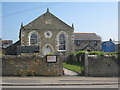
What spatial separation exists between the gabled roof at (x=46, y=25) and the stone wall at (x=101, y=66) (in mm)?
23639

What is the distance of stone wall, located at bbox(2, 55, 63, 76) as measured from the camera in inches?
711

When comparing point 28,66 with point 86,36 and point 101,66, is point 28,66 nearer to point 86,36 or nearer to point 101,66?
point 101,66

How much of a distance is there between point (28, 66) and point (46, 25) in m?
23.7

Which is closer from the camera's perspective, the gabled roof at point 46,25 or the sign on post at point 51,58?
the sign on post at point 51,58

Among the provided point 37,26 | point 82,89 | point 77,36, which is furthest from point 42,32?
point 82,89

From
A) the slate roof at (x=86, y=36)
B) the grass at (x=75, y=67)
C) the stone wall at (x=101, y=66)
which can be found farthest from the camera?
the slate roof at (x=86, y=36)

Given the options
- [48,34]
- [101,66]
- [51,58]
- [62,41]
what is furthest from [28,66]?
[62,41]

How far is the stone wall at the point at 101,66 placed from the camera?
18453 mm

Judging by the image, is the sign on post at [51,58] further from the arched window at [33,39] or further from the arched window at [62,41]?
the arched window at [62,41]

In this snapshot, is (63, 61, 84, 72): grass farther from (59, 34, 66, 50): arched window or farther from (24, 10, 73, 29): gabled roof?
(24, 10, 73, 29): gabled roof

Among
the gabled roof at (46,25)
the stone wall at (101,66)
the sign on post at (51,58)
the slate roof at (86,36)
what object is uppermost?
the gabled roof at (46,25)

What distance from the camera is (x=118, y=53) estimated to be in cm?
1880

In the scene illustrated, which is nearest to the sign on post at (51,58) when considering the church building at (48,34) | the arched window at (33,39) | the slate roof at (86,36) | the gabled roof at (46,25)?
the church building at (48,34)

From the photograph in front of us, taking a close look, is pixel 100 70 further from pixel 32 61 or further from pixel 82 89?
pixel 82 89
